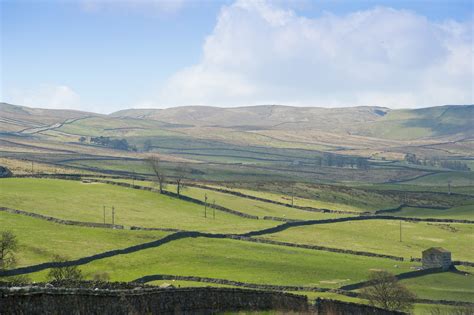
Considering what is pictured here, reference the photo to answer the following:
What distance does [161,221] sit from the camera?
12625 cm

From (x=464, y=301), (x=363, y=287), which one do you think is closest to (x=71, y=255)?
(x=363, y=287)

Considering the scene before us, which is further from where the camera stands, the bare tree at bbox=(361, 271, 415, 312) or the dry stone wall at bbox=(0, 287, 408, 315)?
the bare tree at bbox=(361, 271, 415, 312)

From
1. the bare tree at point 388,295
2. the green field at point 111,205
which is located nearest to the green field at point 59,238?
the green field at point 111,205

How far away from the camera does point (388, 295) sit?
7569cm

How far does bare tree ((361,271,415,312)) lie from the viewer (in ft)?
245

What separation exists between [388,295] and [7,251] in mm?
38158

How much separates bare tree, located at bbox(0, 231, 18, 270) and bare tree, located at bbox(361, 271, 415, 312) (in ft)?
111

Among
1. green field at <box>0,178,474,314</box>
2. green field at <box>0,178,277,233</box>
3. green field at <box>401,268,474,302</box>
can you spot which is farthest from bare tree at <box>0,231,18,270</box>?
green field at <box>401,268,474,302</box>

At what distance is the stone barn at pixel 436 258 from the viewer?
106m

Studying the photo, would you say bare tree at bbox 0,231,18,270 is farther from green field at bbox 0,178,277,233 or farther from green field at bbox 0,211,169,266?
green field at bbox 0,178,277,233

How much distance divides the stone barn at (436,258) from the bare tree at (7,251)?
4965cm

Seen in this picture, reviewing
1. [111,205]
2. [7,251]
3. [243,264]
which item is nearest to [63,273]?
[7,251]

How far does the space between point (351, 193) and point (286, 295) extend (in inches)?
6162

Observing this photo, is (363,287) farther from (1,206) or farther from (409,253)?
(1,206)
